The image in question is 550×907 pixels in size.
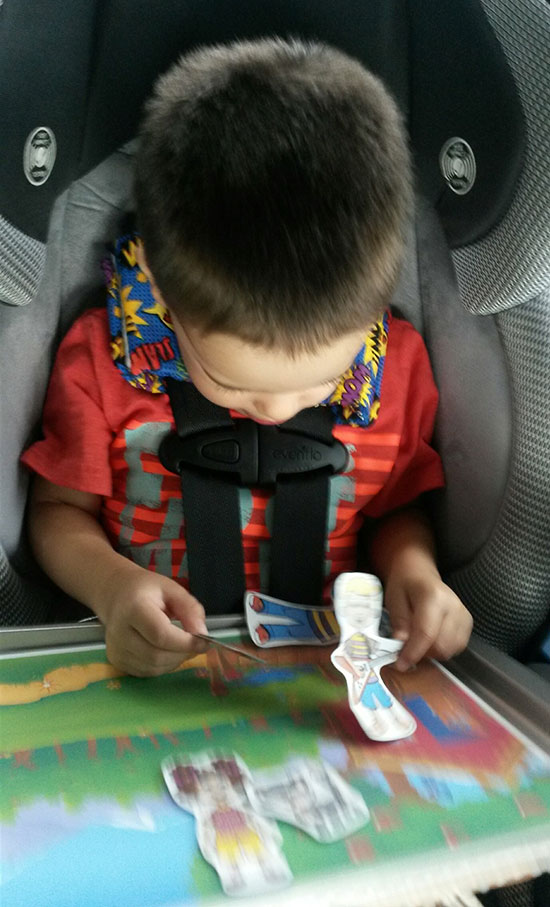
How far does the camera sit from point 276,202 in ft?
1.98

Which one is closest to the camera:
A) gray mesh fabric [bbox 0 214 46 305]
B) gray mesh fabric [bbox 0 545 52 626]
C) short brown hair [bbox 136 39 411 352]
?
short brown hair [bbox 136 39 411 352]

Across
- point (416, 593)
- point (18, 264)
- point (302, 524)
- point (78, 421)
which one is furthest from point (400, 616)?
point (18, 264)

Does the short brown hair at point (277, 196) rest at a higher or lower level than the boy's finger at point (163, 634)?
higher

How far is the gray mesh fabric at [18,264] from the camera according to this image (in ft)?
2.35

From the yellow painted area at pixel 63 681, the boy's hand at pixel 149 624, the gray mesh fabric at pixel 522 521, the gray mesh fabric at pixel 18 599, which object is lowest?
the gray mesh fabric at pixel 18 599

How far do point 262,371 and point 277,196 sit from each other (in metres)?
0.14

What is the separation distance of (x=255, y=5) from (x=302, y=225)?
30 cm

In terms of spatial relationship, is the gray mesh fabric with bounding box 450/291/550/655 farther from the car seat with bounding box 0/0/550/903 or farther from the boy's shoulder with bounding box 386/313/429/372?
the boy's shoulder with bounding box 386/313/429/372

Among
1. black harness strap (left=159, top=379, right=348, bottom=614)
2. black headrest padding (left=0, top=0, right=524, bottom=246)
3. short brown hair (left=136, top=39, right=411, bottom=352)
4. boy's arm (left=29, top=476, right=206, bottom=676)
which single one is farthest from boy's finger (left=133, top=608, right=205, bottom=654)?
black headrest padding (left=0, top=0, right=524, bottom=246)

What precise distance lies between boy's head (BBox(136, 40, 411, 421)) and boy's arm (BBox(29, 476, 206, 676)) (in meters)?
0.22

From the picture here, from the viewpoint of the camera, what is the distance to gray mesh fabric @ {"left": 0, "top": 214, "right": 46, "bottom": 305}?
72 cm

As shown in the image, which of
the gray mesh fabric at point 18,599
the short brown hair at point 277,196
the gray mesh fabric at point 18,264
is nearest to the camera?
the short brown hair at point 277,196

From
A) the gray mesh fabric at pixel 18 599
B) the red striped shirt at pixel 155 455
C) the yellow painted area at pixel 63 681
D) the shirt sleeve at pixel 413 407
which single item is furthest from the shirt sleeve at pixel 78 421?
the shirt sleeve at pixel 413 407

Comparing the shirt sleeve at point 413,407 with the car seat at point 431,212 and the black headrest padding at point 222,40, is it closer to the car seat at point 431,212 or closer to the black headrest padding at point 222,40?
the car seat at point 431,212
